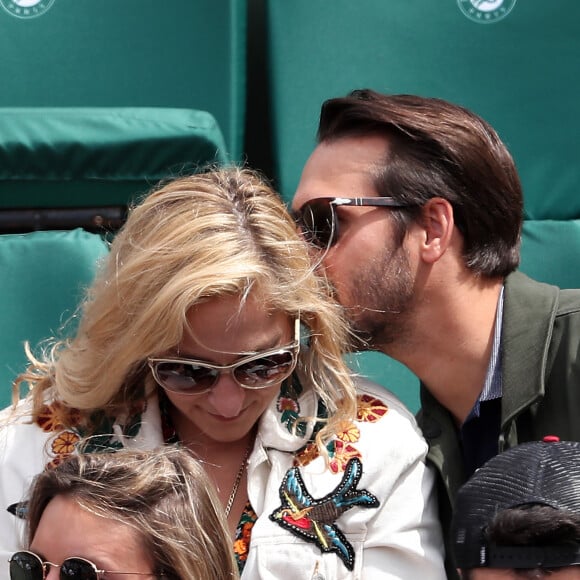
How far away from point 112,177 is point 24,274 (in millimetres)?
305

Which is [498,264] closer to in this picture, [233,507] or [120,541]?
[233,507]

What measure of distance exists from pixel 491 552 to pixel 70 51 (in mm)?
2069

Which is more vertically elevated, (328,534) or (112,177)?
(112,177)

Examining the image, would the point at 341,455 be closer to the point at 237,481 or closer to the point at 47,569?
the point at 237,481

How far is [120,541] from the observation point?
134 centimetres

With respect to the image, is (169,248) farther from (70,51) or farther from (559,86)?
(559,86)

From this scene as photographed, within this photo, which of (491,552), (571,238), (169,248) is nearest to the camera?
(491,552)

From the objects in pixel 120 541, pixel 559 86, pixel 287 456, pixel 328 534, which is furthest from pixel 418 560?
pixel 559 86

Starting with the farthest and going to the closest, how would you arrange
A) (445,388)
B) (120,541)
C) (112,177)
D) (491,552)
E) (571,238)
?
(571,238) < (112,177) < (445,388) < (120,541) < (491,552)

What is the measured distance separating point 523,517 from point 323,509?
60 cm

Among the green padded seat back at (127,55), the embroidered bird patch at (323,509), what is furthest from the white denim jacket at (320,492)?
the green padded seat back at (127,55)

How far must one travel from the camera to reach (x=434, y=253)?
2.13m

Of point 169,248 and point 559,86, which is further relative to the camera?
point 559,86

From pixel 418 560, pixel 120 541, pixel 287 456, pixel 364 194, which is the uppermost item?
pixel 364 194
